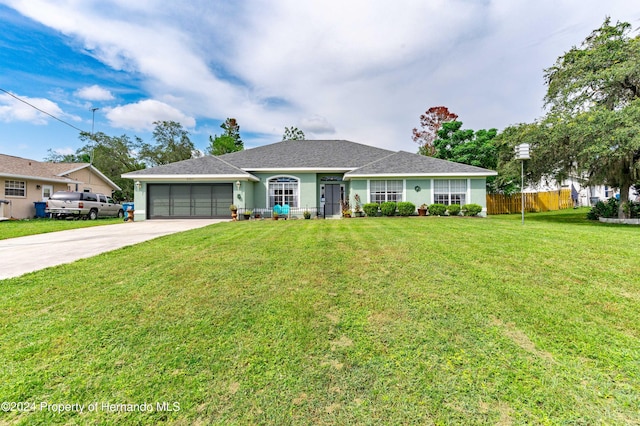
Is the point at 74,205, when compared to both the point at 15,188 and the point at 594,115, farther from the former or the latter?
the point at 594,115

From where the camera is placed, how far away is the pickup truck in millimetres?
16438

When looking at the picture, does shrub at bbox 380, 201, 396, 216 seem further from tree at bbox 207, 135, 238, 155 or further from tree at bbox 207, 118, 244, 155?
tree at bbox 207, 135, 238, 155

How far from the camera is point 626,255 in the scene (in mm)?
5211

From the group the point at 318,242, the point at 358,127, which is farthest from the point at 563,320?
the point at 358,127

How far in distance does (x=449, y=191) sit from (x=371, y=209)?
4926mm

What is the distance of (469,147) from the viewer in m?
21.9

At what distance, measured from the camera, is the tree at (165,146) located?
121ft

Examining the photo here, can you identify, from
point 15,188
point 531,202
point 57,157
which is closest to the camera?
point 15,188

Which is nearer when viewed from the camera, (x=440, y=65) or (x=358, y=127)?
(x=440, y=65)

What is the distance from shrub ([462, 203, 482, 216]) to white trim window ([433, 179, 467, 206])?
74 centimetres

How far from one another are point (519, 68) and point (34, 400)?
60.0 ft

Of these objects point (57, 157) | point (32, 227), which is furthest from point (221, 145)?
point (32, 227)

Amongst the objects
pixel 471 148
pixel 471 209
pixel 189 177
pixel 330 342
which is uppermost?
pixel 471 148

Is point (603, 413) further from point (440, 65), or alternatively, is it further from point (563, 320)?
point (440, 65)
